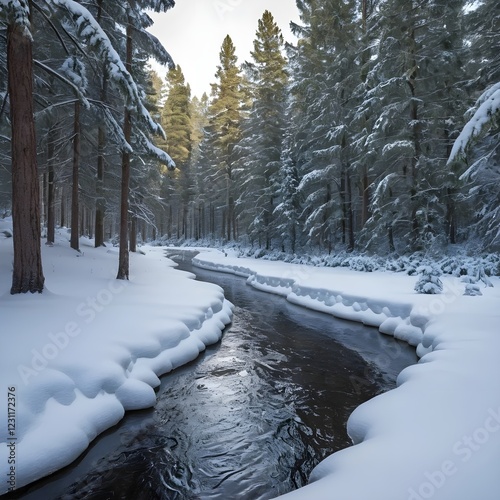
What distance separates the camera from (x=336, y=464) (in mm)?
3084

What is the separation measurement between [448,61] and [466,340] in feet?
48.7

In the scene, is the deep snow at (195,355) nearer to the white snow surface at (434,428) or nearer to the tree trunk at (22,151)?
the white snow surface at (434,428)

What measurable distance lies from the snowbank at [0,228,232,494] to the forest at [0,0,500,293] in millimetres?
1734

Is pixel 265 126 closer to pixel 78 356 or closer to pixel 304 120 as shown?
pixel 304 120

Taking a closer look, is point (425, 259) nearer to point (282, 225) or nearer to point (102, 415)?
point (282, 225)

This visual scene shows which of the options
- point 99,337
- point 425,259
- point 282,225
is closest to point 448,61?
point 425,259

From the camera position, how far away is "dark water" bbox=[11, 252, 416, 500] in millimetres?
3605

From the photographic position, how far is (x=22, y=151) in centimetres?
729

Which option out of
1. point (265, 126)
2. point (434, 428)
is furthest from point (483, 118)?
point (265, 126)
